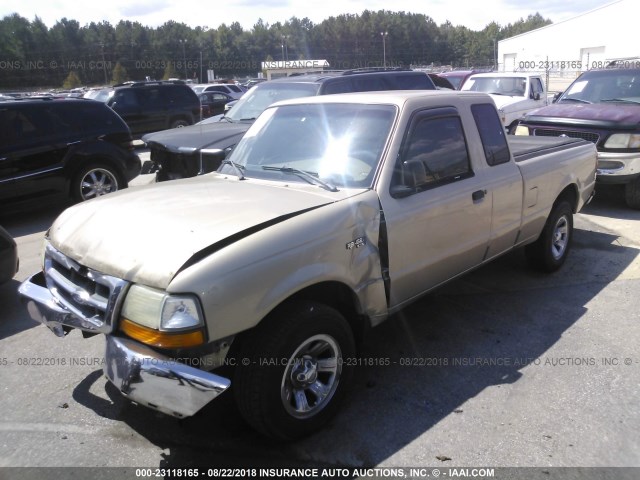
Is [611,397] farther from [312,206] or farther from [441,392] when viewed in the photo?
[312,206]

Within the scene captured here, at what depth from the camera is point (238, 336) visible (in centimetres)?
269

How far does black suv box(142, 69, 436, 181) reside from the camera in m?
6.80

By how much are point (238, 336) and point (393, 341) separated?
176 cm

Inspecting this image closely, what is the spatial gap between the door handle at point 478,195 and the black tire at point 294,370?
1552mm

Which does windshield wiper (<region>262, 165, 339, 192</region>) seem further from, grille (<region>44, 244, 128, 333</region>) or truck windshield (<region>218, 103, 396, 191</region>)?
grille (<region>44, 244, 128, 333</region>)

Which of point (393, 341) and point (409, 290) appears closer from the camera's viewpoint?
point (409, 290)

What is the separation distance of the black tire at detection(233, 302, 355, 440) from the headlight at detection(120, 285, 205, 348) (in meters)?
0.33

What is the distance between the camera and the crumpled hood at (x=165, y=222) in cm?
258

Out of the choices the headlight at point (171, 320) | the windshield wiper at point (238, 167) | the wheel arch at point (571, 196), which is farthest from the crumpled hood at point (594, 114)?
the headlight at point (171, 320)

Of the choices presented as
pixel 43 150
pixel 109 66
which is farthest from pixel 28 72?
pixel 43 150

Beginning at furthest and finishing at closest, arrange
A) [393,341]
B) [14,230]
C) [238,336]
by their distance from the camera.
Answer: [14,230], [393,341], [238,336]

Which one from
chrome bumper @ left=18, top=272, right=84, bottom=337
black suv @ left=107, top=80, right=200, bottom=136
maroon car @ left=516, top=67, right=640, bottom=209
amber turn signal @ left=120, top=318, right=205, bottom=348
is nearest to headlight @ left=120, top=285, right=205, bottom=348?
amber turn signal @ left=120, top=318, right=205, bottom=348

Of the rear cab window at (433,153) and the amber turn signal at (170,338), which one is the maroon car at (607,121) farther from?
the amber turn signal at (170,338)

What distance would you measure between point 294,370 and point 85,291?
47.0 inches
